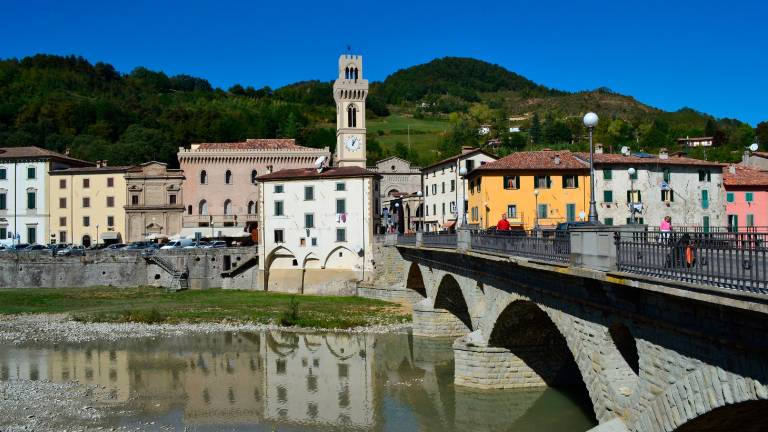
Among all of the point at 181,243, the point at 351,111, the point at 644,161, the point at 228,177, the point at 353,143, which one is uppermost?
the point at 351,111

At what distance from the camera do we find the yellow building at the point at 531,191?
174 feet

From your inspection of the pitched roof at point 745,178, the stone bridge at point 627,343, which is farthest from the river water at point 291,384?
the pitched roof at point 745,178

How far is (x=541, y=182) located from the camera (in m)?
53.2

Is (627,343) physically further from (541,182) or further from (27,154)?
(27,154)

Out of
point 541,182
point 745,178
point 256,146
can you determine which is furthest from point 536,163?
point 256,146

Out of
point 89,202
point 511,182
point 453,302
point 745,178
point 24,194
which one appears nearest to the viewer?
point 453,302

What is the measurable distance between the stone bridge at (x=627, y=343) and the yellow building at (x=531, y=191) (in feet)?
81.2

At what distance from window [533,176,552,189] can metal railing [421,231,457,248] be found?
41.2ft

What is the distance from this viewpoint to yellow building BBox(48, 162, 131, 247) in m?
78.7

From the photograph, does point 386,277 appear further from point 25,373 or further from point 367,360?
point 25,373

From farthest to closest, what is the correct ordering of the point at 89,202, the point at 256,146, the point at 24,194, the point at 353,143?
the point at 353,143, the point at 256,146, the point at 89,202, the point at 24,194

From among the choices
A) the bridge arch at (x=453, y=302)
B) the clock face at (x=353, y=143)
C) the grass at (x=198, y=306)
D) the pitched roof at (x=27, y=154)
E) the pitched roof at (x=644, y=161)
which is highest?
the clock face at (x=353, y=143)

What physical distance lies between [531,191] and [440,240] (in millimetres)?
17753

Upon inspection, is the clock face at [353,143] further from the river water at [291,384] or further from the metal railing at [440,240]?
the river water at [291,384]
